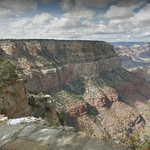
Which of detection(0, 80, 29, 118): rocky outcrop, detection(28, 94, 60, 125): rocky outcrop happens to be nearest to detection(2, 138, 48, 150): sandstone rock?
detection(0, 80, 29, 118): rocky outcrop

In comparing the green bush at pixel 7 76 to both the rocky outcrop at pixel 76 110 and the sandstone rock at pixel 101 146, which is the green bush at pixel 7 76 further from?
the rocky outcrop at pixel 76 110

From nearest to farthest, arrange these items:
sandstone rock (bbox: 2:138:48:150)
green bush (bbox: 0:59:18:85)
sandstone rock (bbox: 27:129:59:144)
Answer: sandstone rock (bbox: 2:138:48:150), sandstone rock (bbox: 27:129:59:144), green bush (bbox: 0:59:18:85)

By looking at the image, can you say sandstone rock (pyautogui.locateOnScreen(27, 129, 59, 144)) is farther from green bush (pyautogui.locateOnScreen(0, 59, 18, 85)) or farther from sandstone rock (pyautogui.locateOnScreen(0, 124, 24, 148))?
green bush (pyautogui.locateOnScreen(0, 59, 18, 85))

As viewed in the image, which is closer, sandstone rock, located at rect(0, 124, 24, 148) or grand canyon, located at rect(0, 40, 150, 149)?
sandstone rock, located at rect(0, 124, 24, 148)

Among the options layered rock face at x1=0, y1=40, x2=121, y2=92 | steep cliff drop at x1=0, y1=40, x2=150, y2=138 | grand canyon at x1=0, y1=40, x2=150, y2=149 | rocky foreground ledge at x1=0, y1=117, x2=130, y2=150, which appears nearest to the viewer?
rocky foreground ledge at x1=0, y1=117, x2=130, y2=150

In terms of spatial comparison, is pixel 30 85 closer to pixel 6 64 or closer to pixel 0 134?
pixel 6 64

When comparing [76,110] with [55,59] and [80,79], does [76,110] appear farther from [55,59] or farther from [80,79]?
[55,59]

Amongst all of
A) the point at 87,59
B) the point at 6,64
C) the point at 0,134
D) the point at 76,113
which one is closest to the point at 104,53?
the point at 87,59

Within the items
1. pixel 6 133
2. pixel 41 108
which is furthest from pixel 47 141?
pixel 41 108

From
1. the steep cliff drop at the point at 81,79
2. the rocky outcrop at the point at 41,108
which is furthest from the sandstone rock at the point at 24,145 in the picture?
the steep cliff drop at the point at 81,79
